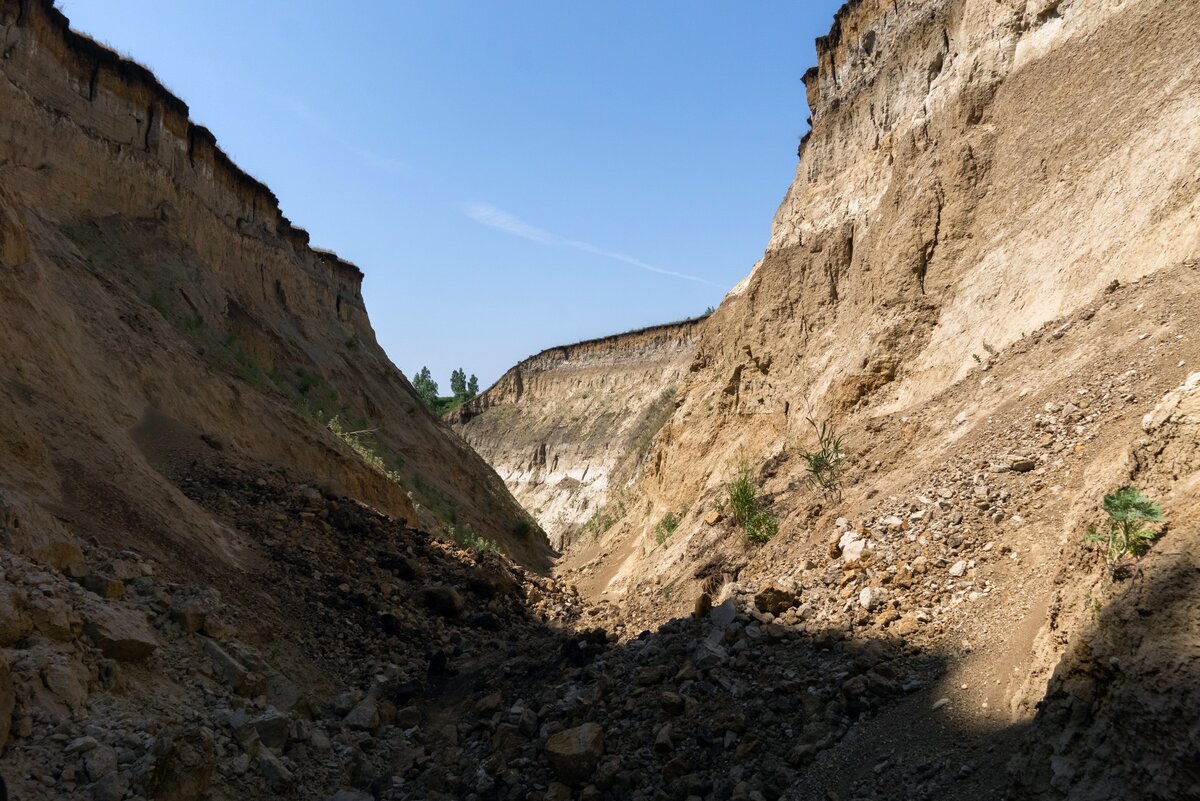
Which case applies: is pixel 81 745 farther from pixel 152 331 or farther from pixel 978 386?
pixel 152 331

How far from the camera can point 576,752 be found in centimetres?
548

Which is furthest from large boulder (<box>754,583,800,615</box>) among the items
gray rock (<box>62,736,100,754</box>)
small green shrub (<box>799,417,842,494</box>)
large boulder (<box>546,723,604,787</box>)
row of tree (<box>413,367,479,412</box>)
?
row of tree (<box>413,367,479,412</box>)

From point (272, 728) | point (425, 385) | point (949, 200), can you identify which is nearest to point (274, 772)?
point (272, 728)

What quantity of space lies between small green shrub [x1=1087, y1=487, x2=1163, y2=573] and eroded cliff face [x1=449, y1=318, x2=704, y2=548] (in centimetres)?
2898

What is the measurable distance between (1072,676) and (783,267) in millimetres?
14458

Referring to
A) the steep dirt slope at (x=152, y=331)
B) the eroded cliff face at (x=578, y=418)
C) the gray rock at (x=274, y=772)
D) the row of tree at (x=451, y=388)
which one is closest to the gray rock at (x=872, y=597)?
the gray rock at (x=274, y=772)

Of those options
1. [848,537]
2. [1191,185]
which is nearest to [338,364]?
[848,537]

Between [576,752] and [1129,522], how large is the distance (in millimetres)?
3740

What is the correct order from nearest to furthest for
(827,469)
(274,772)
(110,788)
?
1. (110,788)
2. (274,772)
3. (827,469)

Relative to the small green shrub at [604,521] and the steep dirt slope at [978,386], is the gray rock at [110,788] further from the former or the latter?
the small green shrub at [604,521]

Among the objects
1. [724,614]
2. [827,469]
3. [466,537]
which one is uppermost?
[466,537]

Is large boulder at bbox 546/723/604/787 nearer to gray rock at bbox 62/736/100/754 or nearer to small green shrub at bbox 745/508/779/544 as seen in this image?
gray rock at bbox 62/736/100/754

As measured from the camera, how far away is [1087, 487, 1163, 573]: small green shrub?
11.8ft

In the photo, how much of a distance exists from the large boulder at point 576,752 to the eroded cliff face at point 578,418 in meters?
27.0
